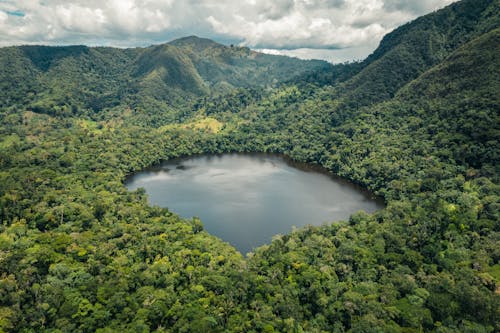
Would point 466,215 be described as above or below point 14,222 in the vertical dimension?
above

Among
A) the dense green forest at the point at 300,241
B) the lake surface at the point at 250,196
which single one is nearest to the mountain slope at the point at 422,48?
the dense green forest at the point at 300,241

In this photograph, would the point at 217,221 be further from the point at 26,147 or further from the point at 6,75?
the point at 6,75

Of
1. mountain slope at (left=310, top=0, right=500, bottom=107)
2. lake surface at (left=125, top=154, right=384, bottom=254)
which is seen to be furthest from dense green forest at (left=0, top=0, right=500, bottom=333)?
mountain slope at (left=310, top=0, right=500, bottom=107)

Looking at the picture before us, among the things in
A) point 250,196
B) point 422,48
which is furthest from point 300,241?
point 422,48

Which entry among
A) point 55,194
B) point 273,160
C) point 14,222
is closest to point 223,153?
point 273,160

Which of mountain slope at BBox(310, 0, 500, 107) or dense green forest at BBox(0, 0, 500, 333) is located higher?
mountain slope at BBox(310, 0, 500, 107)

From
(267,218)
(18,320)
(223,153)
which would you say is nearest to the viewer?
(18,320)

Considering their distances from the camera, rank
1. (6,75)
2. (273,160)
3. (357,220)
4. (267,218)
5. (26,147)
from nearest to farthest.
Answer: (357,220) < (267,218) < (26,147) < (273,160) < (6,75)

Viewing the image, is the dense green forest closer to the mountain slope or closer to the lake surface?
the lake surface

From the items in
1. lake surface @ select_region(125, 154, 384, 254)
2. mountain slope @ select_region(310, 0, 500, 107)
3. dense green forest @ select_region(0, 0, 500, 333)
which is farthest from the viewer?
mountain slope @ select_region(310, 0, 500, 107)
